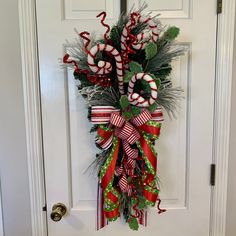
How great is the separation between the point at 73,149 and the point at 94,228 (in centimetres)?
41

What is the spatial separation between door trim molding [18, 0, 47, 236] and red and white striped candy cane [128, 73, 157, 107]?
462mm

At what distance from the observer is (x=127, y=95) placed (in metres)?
1.08

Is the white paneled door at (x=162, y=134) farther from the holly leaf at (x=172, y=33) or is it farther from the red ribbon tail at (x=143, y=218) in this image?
the holly leaf at (x=172, y=33)

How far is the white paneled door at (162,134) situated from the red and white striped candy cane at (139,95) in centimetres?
29

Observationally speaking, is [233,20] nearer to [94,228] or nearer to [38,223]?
[94,228]

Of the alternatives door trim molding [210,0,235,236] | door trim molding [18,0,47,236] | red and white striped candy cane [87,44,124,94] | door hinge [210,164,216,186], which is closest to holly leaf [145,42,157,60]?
red and white striped candy cane [87,44,124,94]

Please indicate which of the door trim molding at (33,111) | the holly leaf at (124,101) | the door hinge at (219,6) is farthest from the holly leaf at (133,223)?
the door hinge at (219,6)

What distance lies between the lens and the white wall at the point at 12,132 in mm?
1214

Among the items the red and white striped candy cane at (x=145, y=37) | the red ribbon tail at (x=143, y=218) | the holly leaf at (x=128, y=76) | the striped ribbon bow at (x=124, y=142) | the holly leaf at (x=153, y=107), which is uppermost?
the red and white striped candy cane at (x=145, y=37)

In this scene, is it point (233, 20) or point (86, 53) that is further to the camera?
point (233, 20)

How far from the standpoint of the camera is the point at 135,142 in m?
1.12

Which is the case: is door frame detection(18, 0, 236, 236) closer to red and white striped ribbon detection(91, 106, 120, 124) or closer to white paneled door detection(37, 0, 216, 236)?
white paneled door detection(37, 0, 216, 236)

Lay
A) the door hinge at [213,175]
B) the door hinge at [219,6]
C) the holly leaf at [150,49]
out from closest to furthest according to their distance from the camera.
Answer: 1. the holly leaf at [150,49]
2. the door hinge at [219,6]
3. the door hinge at [213,175]

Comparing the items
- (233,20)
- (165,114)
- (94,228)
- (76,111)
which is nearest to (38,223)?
(94,228)
